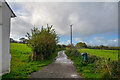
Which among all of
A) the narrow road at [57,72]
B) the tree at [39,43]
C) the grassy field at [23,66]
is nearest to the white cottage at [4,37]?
the grassy field at [23,66]

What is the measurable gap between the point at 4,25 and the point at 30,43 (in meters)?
4.55

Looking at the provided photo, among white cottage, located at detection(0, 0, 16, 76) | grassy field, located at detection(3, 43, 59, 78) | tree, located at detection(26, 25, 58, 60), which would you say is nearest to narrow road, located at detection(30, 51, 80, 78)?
grassy field, located at detection(3, 43, 59, 78)

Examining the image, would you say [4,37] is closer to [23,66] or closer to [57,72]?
[23,66]

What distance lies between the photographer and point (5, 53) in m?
5.07

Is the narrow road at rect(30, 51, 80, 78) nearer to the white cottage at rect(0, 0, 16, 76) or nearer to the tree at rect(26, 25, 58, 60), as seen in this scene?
the white cottage at rect(0, 0, 16, 76)

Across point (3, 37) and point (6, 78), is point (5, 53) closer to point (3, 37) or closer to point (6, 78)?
point (3, 37)

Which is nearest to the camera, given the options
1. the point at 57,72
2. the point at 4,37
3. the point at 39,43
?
the point at 4,37

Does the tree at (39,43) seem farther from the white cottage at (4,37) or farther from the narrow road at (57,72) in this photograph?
the white cottage at (4,37)

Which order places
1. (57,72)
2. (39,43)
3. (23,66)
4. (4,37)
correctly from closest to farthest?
(4,37) → (57,72) → (23,66) → (39,43)

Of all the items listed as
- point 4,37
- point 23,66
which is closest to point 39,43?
point 23,66

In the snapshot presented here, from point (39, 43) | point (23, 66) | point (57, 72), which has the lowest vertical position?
point (57, 72)

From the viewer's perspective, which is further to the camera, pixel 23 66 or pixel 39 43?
pixel 39 43

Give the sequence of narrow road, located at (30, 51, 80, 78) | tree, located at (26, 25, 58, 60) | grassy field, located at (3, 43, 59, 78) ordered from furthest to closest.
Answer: tree, located at (26, 25, 58, 60)
narrow road, located at (30, 51, 80, 78)
grassy field, located at (3, 43, 59, 78)

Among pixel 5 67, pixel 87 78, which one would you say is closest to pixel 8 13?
pixel 5 67
